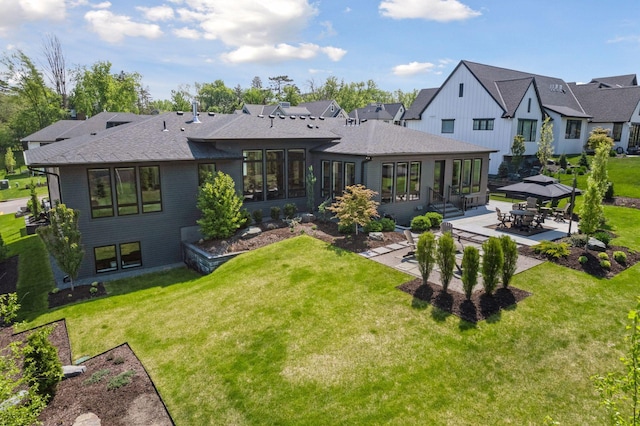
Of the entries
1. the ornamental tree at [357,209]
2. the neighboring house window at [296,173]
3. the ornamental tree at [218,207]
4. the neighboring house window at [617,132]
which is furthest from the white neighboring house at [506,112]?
the ornamental tree at [218,207]

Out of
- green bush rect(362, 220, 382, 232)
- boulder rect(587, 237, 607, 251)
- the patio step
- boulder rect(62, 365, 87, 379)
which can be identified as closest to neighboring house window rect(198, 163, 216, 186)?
green bush rect(362, 220, 382, 232)

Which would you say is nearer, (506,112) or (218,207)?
(218,207)

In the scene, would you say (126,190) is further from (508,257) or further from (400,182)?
(508,257)

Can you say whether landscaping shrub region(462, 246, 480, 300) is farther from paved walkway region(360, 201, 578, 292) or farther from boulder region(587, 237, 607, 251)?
boulder region(587, 237, 607, 251)

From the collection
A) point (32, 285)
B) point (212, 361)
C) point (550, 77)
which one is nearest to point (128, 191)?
point (32, 285)

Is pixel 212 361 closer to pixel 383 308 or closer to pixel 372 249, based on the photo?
pixel 383 308

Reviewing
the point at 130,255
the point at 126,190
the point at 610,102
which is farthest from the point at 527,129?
the point at 130,255

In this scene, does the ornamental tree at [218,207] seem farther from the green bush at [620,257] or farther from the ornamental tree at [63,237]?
the green bush at [620,257]
